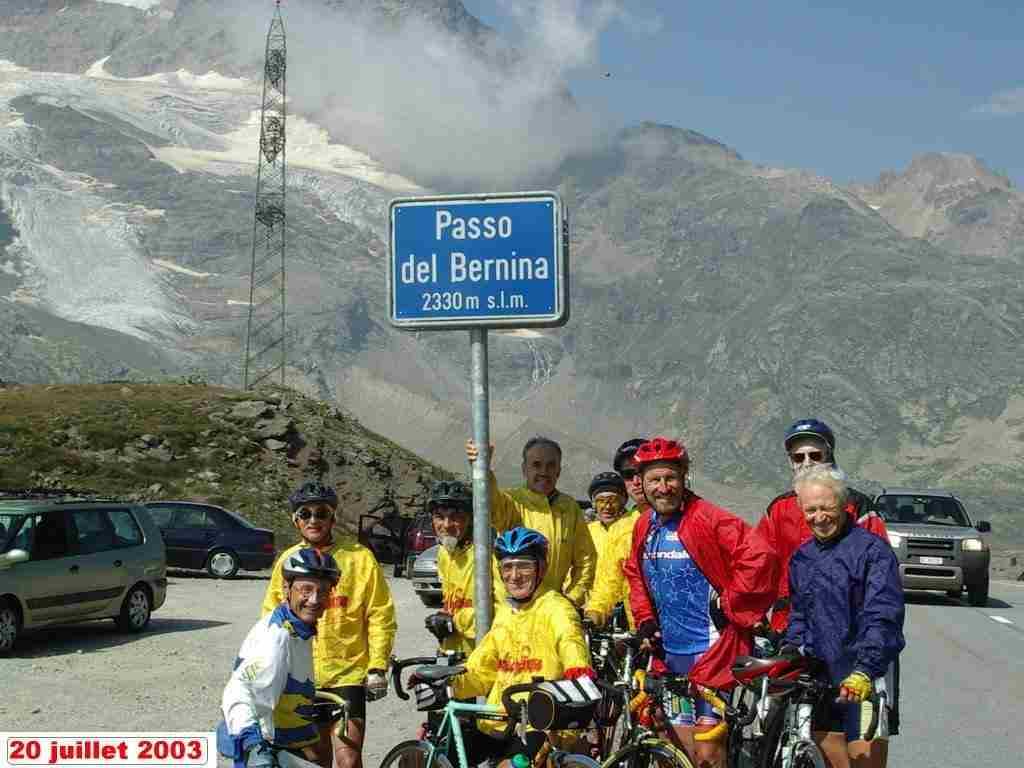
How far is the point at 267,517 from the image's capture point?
42.7 meters

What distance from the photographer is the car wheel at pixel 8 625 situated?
1453 centimetres

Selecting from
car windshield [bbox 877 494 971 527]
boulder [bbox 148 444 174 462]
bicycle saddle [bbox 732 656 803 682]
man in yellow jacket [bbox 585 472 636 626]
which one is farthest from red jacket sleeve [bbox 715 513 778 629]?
boulder [bbox 148 444 174 462]

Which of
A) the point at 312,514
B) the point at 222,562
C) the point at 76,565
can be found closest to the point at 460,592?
the point at 312,514

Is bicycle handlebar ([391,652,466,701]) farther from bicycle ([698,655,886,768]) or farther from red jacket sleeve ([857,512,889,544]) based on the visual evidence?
red jacket sleeve ([857,512,889,544])

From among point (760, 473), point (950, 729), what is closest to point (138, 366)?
point (760, 473)

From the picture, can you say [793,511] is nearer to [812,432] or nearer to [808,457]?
[808,457]

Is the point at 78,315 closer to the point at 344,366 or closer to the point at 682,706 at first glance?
the point at 344,366

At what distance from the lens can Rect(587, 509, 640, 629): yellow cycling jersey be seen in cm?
774

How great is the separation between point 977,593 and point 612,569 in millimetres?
16935

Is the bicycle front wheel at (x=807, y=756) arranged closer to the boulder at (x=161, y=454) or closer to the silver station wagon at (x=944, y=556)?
the silver station wagon at (x=944, y=556)

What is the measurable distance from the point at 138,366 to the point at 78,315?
28.8 m

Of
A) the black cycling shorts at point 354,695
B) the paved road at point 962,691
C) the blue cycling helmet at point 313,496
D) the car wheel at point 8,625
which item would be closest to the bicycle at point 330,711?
the black cycling shorts at point 354,695

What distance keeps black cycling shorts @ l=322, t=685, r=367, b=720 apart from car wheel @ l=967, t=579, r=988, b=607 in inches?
749

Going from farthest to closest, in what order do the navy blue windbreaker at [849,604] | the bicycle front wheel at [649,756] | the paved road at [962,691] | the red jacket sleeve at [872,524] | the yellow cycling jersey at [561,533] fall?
the paved road at [962,691]
the yellow cycling jersey at [561,533]
the red jacket sleeve at [872,524]
the navy blue windbreaker at [849,604]
the bicycle front wheel at [649,756]
